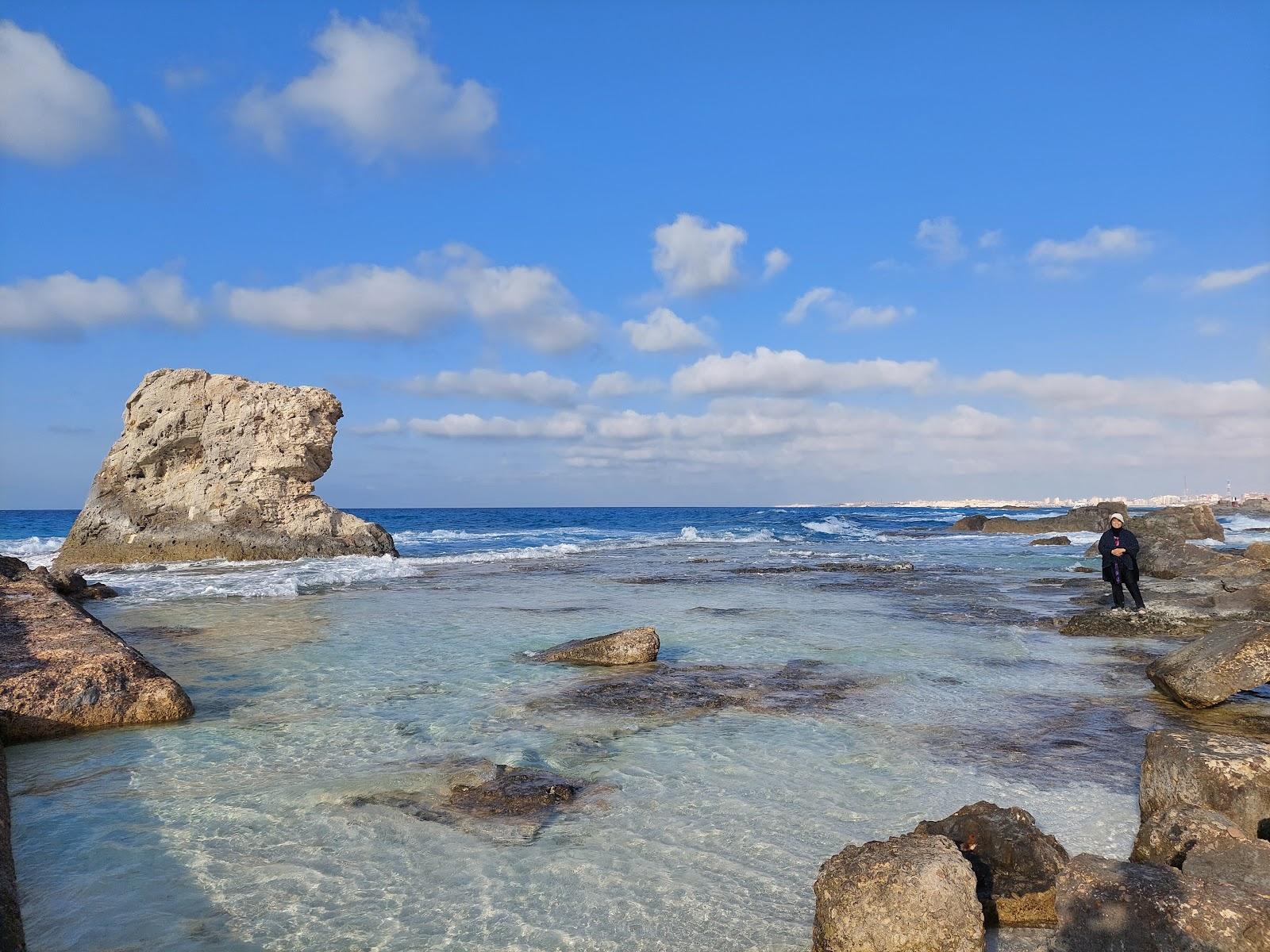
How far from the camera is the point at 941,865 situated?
3.46 meters

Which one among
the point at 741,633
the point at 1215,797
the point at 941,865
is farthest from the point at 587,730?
the point at 741,633

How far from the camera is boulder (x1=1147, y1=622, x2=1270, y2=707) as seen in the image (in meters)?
7.29

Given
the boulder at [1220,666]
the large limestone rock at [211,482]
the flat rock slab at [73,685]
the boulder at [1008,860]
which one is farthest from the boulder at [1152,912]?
the large limestone rock at [211,482]

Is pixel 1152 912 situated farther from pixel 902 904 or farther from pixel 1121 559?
pixel 1121 559

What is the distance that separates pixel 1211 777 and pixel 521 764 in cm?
445

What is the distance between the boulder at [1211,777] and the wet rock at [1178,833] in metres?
0.36

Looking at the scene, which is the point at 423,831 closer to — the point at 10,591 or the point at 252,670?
the point at 252,670

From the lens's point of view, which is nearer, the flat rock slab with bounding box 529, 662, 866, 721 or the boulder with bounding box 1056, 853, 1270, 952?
the boulder with bounding box 1056, 853, 1270, 952

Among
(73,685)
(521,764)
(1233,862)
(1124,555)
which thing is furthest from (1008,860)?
(1124,555)

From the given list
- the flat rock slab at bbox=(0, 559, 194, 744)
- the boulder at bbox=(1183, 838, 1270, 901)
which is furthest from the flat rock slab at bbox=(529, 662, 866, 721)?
the boulder at bbox=(1183, 838, 1270, 901)

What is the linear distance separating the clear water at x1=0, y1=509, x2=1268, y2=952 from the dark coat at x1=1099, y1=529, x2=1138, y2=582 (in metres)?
2.01

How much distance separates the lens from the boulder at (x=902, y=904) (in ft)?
10.9

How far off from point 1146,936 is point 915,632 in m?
9.73

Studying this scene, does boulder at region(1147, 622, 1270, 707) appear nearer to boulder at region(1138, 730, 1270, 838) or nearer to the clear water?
the clear water
